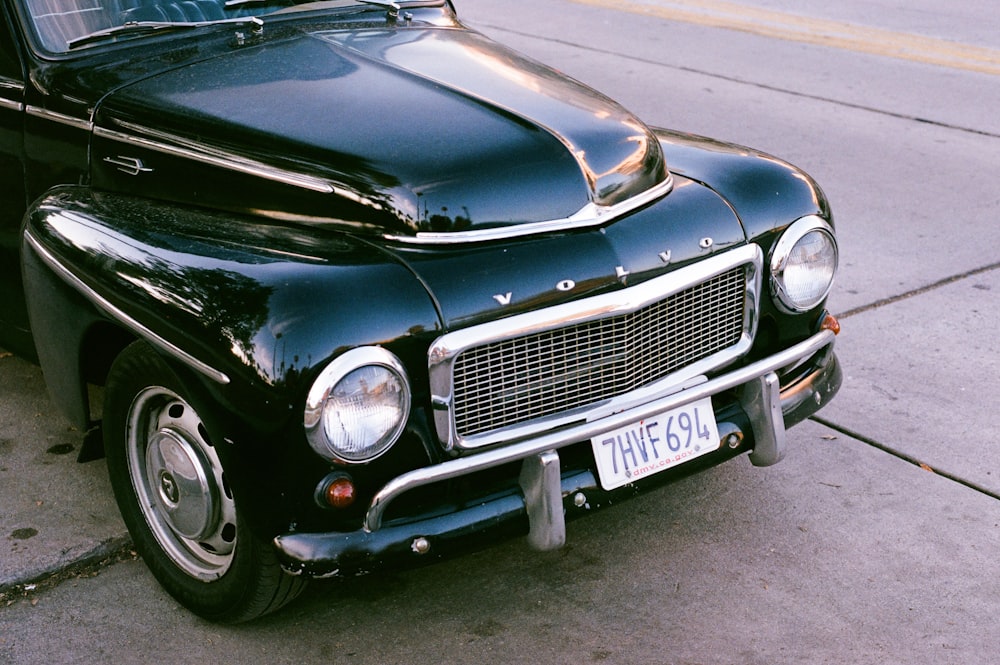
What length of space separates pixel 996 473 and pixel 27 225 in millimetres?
3041

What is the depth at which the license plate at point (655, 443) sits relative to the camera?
2.90 metres

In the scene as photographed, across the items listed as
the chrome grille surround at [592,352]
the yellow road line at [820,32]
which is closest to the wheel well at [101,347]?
the chrome grille surround at [592,352]

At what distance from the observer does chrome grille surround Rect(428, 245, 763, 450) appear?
2.71 m

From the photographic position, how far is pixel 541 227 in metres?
2.93

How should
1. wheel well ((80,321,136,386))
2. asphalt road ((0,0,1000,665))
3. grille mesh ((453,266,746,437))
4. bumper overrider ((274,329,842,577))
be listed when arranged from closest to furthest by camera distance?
bumper overrider ((274,329,842,577))
grille mesh ((453,266,746,437))
asphalt road ((0,0,1000,665))
wheel well ((80,321,136,386))

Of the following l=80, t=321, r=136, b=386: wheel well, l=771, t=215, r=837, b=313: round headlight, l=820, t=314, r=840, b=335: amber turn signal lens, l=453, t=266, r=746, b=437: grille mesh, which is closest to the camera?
l=453, t=266, r=746, b=437: grille mesh

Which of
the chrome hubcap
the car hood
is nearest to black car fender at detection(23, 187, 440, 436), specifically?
the car hood

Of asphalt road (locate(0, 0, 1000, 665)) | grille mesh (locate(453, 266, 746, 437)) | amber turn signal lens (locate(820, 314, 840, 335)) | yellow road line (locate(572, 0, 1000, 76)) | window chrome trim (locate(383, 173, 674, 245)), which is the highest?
window chrome trim (locate(383, 173, 674, 245))

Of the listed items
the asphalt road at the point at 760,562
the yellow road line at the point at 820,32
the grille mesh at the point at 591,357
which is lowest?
the asphalt road at the point at 760,562

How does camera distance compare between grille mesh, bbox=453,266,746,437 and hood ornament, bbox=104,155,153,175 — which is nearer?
grille mesh, bbox=453,266,746,437

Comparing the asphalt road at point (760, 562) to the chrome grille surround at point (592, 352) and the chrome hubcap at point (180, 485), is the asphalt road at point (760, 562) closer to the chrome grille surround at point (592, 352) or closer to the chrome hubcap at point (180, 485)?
the chrome hubcap at point (180, 485)

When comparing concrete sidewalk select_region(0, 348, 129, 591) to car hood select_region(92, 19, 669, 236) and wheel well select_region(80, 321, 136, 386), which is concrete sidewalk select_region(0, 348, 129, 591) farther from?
car hood select_region(92, 19, 669, 236)

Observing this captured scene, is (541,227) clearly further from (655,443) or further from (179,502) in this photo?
(179,502)

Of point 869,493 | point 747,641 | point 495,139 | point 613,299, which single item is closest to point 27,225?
point 495,139
